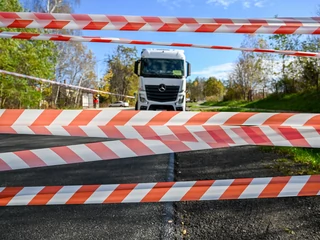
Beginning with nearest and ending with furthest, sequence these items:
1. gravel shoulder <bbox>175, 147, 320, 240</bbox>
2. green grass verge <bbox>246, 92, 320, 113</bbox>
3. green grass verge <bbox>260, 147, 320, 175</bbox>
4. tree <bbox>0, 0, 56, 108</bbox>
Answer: gravel shoulder <bbox>175, 147, 320, 240</bbox>, green grass verge <bbox>260, 147, 320, 175</bbox>, tree <bbox>0, 0, 56, 108</bbox>, green grass verge <bbox>246, 92, 320, 113</bbox>

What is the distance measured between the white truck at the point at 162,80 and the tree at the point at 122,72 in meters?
30.0

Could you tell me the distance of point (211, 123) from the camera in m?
1.69

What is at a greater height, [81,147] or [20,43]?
[20,43]

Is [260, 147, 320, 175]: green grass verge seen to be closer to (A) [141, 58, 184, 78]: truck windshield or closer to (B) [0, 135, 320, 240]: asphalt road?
(B) [0, 135, 320, 240]: asphalt road

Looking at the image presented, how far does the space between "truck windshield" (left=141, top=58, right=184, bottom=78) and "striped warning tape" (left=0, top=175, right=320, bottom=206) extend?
9054 millimetres

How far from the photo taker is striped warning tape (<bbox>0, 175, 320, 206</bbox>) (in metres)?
1.86

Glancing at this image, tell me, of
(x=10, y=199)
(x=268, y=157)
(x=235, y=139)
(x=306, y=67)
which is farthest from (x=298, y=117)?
(x=306, y=67)

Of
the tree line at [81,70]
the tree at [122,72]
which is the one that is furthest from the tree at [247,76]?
the tree at [122,72]

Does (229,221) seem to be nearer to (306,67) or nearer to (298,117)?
(298,117)

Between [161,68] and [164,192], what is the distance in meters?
9.26

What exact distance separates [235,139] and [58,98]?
32.0 metres

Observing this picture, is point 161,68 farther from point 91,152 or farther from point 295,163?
point 91,152

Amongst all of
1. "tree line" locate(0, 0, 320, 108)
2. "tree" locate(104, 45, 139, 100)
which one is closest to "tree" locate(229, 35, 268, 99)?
"tree line" locate(0, 0, 320, 108)

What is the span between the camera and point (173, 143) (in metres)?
1.75
